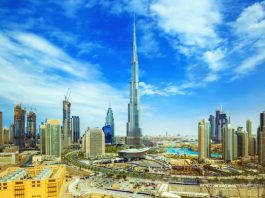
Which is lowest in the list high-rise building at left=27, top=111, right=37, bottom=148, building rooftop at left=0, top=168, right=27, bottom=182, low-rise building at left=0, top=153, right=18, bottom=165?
low-rise building at left=0, top=153, right=18, bottom=165

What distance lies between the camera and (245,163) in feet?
163

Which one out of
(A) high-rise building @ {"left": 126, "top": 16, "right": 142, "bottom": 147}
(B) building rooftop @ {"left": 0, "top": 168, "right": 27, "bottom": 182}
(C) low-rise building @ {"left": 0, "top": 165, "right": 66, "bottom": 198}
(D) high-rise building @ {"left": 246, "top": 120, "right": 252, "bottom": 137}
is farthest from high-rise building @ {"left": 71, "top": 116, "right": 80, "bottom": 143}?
(C) low-rise building @ {"left": 0, "top": 165, "right": 66, "bottom": 198}

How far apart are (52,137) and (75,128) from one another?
42.2 metres

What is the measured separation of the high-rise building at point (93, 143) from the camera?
58781mm

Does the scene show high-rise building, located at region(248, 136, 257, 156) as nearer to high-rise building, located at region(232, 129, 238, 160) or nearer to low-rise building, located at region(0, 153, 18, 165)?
high-rise building, located at region(232, 129, 238, 160)

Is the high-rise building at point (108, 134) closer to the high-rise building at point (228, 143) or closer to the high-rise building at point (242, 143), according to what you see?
the high-rise building at point (242, 143)

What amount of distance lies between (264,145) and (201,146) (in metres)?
12.8

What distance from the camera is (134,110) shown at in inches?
3078

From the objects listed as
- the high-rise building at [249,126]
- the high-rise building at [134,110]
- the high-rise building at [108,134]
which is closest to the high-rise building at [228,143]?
the high-rise building at [249,126]

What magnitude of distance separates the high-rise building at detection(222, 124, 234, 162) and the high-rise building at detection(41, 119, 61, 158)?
29313 mm

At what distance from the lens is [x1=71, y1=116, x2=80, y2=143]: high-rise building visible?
91938 millimetres

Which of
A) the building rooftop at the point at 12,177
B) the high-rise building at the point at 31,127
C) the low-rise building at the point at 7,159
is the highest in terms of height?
the high-rise building at the point at 31,127

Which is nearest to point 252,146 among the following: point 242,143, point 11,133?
point 242,143

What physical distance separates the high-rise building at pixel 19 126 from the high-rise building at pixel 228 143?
48600 millimetres
